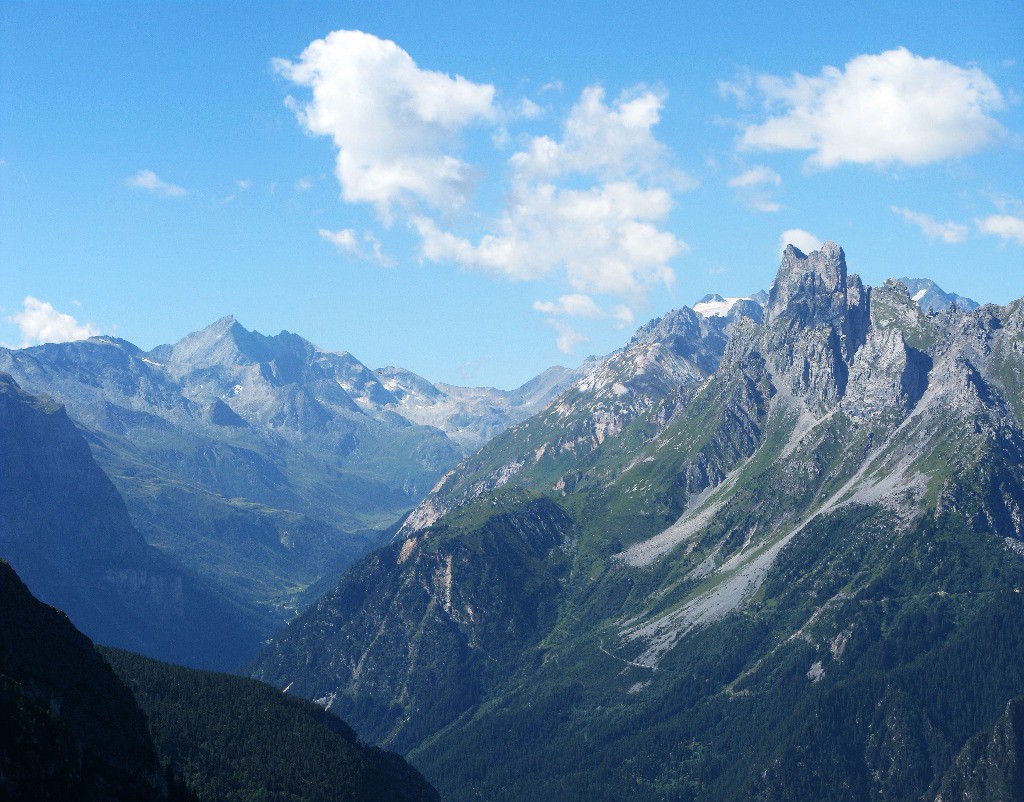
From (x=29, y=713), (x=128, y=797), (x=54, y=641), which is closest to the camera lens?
(x=29, y=713)

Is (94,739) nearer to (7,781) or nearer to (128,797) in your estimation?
(128,797)

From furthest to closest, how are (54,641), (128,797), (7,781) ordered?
(54,641)
(128,797)
(7,781)

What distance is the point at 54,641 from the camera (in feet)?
514

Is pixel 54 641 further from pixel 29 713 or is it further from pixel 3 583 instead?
pixel 29 713

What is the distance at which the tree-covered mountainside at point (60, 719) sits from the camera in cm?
12194

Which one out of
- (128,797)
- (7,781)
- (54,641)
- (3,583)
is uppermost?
(3,583)

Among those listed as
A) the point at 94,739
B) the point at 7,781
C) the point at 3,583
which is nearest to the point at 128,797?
the point at 94,739

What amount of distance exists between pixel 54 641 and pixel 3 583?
11403mm

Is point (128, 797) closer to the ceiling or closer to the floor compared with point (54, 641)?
closer to the floor

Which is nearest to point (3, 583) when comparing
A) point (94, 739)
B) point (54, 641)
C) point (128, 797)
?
point (54, 641)

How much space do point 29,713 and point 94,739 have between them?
1669 cm

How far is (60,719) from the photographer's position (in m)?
134

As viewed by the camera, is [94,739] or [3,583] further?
[3,583]

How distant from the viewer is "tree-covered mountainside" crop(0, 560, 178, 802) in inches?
4801
